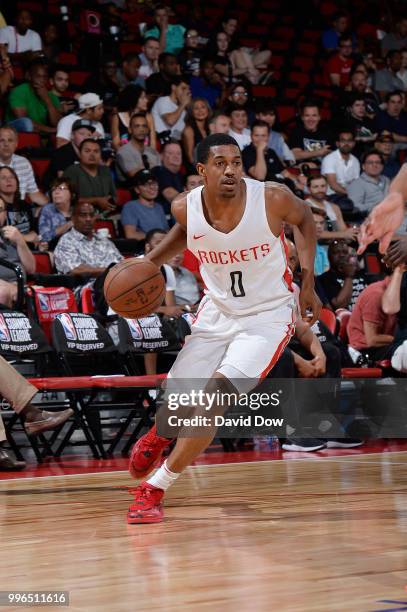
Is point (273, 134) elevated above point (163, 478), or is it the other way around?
point (163, 478)

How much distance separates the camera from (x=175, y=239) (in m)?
5.06

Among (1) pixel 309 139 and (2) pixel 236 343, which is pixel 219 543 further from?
(1) pixel 309 139

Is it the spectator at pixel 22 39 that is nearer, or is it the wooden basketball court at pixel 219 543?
the wooden basketball court at pixel 219 543

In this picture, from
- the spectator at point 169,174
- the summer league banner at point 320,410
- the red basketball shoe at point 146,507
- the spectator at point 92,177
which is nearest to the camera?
the red basketball shoe at point 146,507

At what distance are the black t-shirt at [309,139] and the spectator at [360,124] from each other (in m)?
0.71

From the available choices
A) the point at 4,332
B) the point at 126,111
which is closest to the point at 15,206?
the point at 4,332

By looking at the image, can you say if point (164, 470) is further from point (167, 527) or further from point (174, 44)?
point (174, 44)

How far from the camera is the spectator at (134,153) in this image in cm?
1070

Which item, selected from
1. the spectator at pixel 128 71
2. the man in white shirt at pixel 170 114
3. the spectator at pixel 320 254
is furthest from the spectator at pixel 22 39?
the spectator at pixel 320 254

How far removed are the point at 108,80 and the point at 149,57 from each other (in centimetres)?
101

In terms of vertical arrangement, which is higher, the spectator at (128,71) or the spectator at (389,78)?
the spectator at (128,71)

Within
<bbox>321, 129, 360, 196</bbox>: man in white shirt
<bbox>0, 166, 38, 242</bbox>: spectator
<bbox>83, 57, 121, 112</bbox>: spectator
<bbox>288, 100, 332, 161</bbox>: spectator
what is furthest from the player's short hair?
<bbox>288, 100, 332, 161</bbox>: spectator

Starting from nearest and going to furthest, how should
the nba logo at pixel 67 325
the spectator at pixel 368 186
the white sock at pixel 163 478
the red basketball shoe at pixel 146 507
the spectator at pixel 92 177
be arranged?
the red basketball shoe at pixel 146 507, the white sock at pixel 163 478, the nba logo at pixel 67 325, the spectator at pixel 92 177, the spectator at pixel 368 186

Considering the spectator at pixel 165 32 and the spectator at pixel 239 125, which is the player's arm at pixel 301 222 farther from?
the spectator at pixel 165 32
